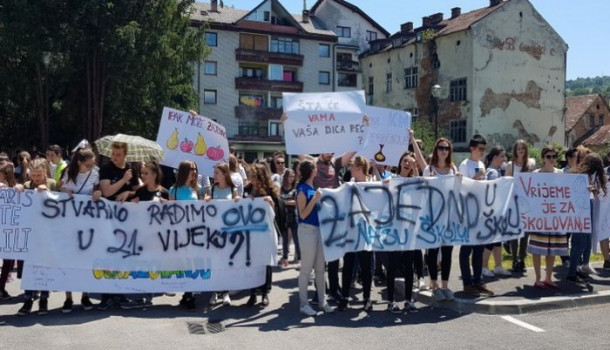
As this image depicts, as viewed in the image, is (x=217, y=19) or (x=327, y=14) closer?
(x=217, y=19)

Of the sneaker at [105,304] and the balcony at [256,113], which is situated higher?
the balcony at [256,113]

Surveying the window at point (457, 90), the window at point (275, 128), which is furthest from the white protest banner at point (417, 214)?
the window at point (275, 128)

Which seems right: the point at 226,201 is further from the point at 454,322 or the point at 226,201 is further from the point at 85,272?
the point at 454,322

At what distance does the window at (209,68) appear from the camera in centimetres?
4984

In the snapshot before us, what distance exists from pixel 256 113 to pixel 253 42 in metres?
5.98

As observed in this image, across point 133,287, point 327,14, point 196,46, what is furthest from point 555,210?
point 327,14

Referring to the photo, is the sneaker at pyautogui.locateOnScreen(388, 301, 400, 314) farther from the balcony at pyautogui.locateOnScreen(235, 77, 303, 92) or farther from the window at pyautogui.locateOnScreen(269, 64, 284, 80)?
the window at pyautogui.locateOnScreen(269, 64, 284, 80)

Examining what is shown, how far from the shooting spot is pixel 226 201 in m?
7.69

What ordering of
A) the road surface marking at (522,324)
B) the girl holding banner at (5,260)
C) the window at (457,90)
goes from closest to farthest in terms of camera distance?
the road surface marking at (522,324) < the girl holding banner at (5,260) < the window at (457,90)

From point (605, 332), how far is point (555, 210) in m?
2.37

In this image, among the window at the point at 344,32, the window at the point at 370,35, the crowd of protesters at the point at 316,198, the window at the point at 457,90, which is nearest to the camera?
the crowd of protesters at the point at 316,198

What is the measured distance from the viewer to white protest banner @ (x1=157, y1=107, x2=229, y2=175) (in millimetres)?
9477

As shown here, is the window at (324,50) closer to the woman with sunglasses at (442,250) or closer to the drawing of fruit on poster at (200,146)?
the drawing of fruit on poster at (200,146)

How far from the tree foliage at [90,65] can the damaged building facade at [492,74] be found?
2165 cm
